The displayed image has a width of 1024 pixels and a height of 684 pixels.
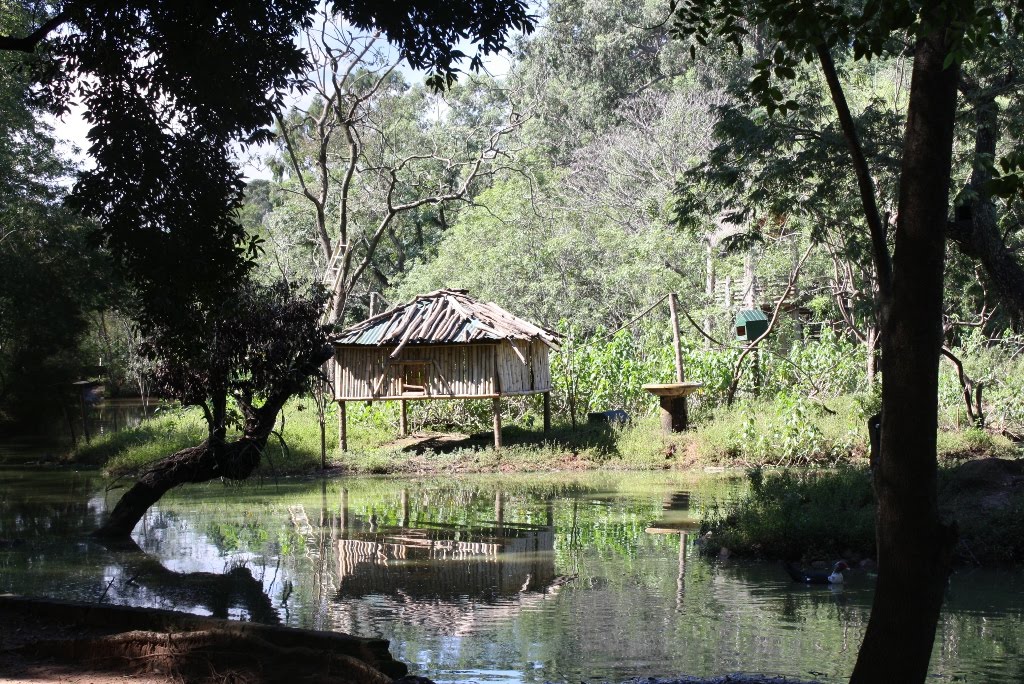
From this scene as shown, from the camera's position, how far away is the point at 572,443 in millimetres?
22391

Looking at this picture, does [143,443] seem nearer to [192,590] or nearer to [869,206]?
[192,590]

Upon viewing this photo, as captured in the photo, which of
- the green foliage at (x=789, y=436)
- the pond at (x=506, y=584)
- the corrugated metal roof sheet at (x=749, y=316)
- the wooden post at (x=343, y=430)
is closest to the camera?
the pond at (x=506, y=584)

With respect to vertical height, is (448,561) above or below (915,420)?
below

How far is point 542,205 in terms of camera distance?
33938 mm

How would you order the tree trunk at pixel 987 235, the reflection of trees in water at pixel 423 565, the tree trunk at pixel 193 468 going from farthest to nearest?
the tree trunk at pixel 987 235 → the tree trunk at pixel 193 468 → the reflection of trees in water at pixel 423 565

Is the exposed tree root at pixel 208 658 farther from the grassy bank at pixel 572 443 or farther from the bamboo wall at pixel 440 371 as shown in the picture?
the bamboo wall at pixel 440 371

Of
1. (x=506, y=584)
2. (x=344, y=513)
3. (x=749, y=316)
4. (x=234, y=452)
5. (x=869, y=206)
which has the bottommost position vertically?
(x=506, y=584)

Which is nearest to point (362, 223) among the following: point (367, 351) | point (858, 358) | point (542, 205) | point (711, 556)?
point (542, 205)

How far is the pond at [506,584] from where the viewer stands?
764 cm

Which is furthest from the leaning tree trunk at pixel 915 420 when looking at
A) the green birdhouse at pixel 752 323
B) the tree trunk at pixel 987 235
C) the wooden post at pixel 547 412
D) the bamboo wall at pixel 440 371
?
the green birdhouse at pixel 752 323

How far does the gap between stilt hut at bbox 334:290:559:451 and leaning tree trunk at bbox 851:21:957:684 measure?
16.6 meters

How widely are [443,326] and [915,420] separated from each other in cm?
1777

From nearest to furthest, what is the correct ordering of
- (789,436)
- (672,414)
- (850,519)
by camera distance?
(850,519)
(789,436)
(672,414)

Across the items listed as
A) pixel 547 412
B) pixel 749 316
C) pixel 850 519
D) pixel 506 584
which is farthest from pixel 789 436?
pixel 506 584
